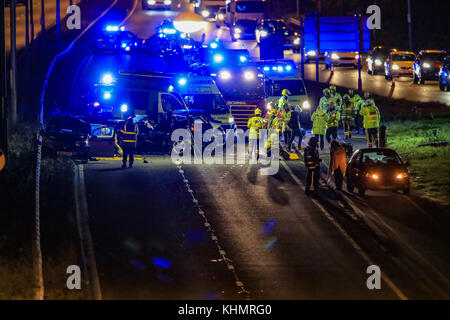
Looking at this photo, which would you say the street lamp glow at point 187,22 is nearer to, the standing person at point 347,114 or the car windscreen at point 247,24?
the car windscreen at point 247,24

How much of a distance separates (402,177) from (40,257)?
955cm

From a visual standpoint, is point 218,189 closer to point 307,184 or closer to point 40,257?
point 307,184

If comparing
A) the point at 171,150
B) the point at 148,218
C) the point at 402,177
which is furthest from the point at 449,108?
the point at 148,218

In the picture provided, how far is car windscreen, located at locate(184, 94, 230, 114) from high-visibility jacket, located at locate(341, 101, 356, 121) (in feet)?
13.1

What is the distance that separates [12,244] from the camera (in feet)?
50.6

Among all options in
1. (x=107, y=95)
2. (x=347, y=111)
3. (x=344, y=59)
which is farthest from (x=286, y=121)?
(x=344, y=59)

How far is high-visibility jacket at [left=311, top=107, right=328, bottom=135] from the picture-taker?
88.3ft

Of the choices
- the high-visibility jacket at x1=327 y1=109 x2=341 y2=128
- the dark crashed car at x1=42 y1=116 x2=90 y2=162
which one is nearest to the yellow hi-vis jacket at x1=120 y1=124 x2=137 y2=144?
the dark crashed car at x1=42 y1=116 x2=90 y2=162

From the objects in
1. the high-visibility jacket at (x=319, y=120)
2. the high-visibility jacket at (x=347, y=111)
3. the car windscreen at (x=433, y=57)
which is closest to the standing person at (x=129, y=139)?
the high-visibility jacket at (x=319, y=120)

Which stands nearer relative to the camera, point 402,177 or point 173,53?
point 402,177

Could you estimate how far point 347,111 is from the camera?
30.2m

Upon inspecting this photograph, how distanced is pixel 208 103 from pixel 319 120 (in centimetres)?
564

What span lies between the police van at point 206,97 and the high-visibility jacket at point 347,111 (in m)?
3.81
